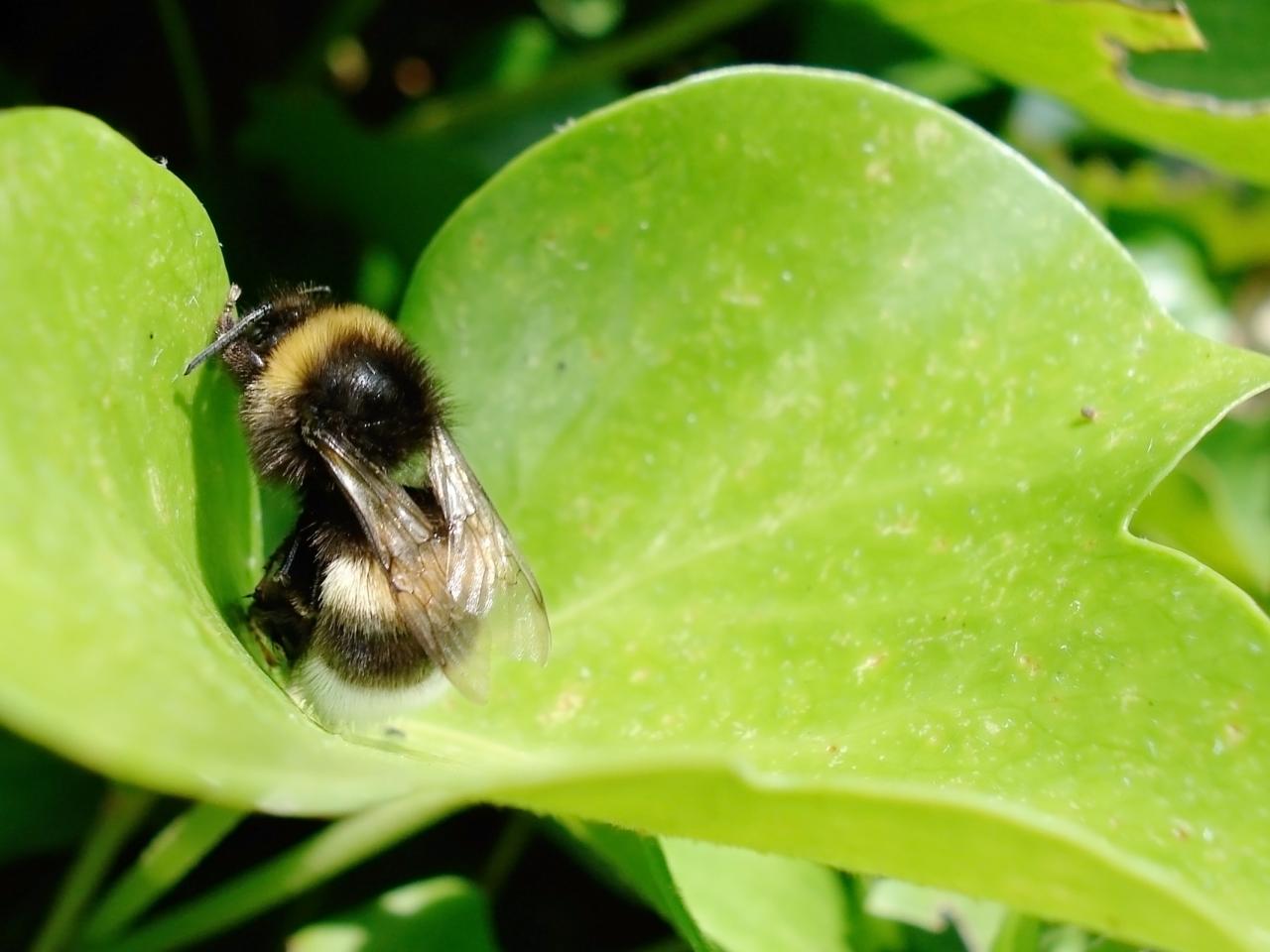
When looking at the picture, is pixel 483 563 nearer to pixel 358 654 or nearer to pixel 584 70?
pixel 358 654

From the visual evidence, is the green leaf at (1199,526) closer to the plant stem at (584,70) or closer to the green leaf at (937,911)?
the green leaf at (937,911)

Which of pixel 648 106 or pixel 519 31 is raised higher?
pixel 648 106

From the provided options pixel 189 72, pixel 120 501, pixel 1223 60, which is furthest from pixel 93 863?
pixel 1223 60

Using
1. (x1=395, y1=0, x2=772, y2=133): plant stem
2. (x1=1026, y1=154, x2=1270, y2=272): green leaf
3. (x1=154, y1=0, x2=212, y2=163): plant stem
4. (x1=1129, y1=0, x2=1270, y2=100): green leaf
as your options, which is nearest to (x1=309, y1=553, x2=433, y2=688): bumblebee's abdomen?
(x1=154, y1=0, x2=212, y2=163): plant stem

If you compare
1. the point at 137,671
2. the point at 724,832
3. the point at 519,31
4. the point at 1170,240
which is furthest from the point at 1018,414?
the point at 1170,240

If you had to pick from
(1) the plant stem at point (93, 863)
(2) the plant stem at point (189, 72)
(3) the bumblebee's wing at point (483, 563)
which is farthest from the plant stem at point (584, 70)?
(1) the plant stem at point (93, 863)

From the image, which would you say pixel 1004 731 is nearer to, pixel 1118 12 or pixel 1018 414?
pixel 1018 414

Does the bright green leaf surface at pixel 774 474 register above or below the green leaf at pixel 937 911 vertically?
above
